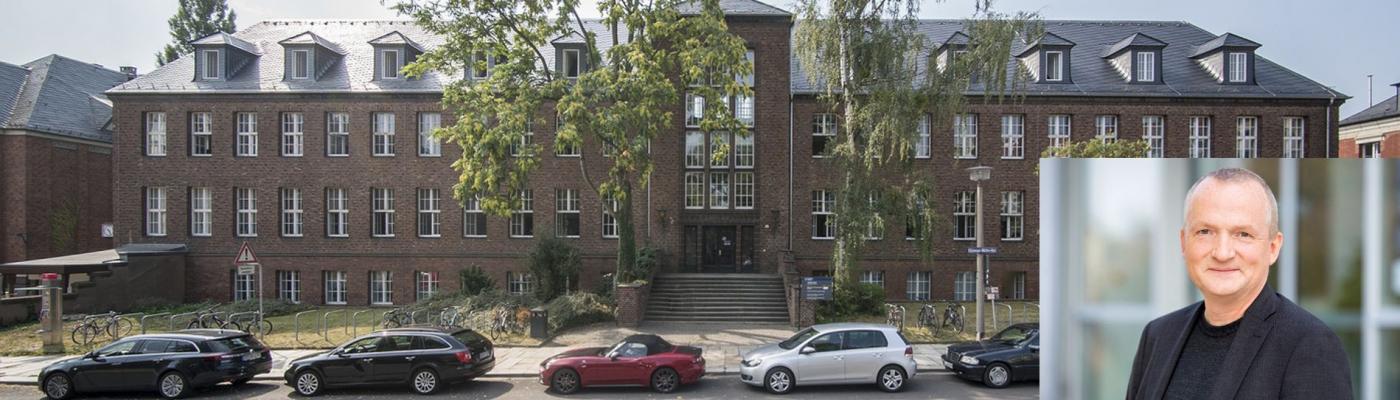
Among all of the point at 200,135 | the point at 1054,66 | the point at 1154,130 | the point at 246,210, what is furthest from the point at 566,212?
the point at 1154,130

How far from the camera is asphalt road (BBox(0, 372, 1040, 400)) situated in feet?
45.1

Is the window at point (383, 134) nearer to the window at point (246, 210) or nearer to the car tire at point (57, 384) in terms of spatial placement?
the window at point (246, 210)

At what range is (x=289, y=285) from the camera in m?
28.7

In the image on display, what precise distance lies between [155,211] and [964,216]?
33.0 meters

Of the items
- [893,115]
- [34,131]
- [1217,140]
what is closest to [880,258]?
[893,115]

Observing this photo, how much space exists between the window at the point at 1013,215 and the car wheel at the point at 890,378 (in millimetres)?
16399

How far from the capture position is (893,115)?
19.8m

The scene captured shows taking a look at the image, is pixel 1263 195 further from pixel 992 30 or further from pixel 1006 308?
pixel 1006 308

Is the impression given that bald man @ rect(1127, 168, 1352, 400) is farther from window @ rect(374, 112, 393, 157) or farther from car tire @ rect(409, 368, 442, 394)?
window @ rect(374, 112, 393, 157)

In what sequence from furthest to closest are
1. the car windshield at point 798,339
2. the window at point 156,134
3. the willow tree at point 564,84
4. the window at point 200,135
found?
the window at point 156,134, the window at point 200,135, the willow tree at point 564,84, the car windshield at point 798,339

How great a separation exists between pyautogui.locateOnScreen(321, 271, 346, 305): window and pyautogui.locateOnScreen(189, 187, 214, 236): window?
5495mm

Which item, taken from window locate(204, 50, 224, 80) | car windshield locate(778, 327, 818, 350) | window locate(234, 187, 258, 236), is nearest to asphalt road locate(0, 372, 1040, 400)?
car windshield locate(778, 327, 818, 350)

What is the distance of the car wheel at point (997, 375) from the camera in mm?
14047

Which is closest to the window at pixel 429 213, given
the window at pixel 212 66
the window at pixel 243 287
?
the window at pixel 243 287
